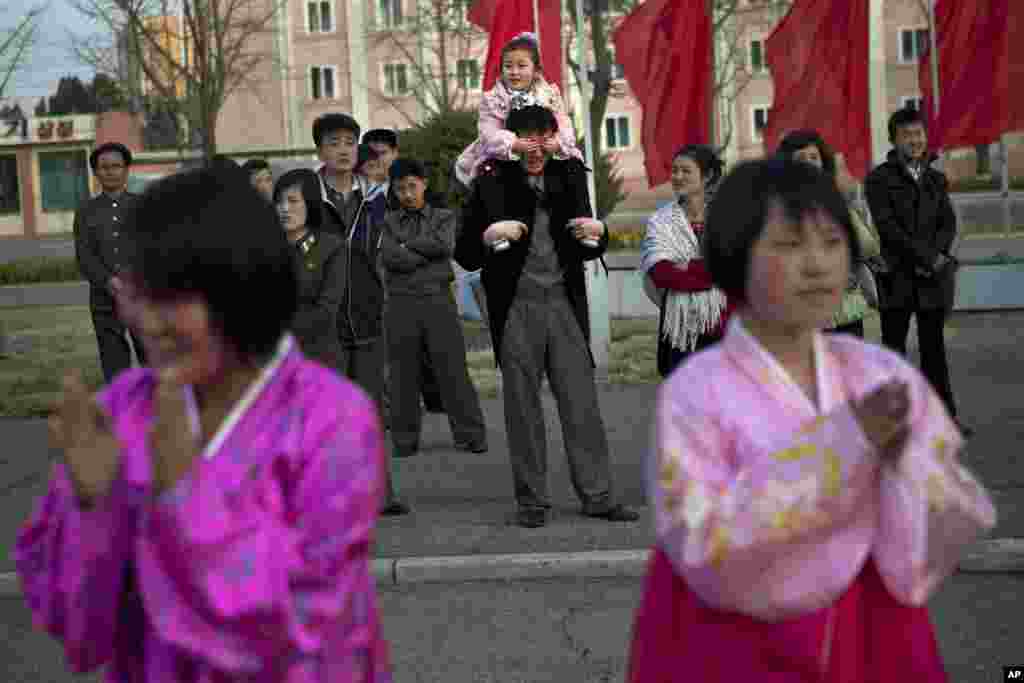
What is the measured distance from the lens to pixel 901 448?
2.70m

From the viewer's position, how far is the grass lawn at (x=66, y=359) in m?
13.5

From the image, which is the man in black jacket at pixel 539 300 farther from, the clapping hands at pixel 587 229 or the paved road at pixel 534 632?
the paved road at pixel 534 632

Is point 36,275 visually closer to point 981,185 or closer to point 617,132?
point 981,185

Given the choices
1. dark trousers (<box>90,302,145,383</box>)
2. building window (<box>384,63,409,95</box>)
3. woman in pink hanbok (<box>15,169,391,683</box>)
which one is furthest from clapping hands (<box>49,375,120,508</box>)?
building window (<box>384,63,409,95</box>)

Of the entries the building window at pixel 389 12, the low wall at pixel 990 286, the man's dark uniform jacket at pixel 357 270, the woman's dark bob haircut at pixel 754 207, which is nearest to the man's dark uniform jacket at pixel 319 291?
the man's dark uniform jacket at pixel 357 270

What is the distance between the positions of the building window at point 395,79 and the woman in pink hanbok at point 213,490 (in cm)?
7018

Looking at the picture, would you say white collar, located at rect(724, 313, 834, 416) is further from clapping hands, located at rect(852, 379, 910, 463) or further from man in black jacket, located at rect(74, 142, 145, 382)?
man in black jacket, located at rect(74, 142, 145, 382)

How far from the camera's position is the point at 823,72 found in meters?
16.1

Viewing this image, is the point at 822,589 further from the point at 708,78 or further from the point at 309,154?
the point at 309,154

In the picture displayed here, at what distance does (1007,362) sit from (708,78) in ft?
11.9

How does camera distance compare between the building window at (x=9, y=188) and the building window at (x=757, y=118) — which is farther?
the building window at (x=757, y=118)

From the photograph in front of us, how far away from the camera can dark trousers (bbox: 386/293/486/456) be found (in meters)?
10.4

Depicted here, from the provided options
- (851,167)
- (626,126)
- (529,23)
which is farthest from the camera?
(626,126)

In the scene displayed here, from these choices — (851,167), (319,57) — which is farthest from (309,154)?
(851,167)
